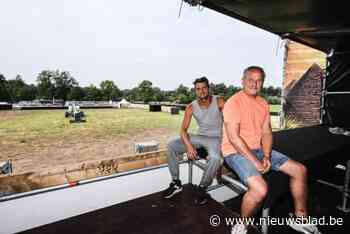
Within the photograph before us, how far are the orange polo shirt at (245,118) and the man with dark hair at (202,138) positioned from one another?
0.17 metres

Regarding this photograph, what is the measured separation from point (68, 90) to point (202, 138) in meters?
1.61

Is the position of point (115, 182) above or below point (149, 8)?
below

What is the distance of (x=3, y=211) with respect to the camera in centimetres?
122

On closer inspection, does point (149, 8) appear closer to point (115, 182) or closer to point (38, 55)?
point (38, 55)

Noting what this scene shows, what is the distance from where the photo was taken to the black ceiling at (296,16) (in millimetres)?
1624

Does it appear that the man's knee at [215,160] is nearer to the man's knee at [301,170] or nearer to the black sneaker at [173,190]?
the black sneaker at [173,190]

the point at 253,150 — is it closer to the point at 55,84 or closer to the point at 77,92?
the point at 77,92

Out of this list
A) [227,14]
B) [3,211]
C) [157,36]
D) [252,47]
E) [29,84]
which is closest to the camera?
[3,211]

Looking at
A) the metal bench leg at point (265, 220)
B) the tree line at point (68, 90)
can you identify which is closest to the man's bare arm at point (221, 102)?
the tree line at point (68, 90)

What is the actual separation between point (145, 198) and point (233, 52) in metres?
2.48

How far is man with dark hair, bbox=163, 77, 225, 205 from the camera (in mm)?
1529

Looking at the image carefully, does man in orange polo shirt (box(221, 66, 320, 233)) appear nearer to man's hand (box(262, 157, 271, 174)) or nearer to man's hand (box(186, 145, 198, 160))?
man's hand (box(262, 157, 271, 174))

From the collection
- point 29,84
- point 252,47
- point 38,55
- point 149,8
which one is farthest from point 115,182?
point 252,47

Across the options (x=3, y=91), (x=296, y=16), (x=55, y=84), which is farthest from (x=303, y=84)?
(x=3, y=91)
